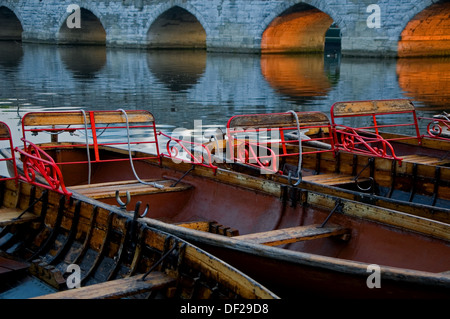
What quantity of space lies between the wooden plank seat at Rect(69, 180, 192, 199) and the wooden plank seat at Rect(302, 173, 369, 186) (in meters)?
1.61

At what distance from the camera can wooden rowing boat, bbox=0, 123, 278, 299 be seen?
420 centimetres

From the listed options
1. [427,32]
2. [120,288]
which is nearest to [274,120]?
[120,288]

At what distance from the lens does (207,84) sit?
21.2m

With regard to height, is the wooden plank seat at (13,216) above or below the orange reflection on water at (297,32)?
below

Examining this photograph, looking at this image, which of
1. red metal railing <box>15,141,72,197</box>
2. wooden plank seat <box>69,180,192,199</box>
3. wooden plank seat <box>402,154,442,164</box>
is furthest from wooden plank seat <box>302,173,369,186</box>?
red metal railing <box>15,141,72,197</box>

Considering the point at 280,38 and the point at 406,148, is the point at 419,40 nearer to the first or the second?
the point at 280,38

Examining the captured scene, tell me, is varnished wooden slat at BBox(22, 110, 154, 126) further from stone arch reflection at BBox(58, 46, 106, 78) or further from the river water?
stone arch reflection at BBox(58, 46, 106, 78)

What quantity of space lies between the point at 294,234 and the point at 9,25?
48.5 m

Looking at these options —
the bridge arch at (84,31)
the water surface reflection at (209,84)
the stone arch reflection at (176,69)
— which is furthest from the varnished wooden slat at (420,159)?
the bridge arch at (84,31)

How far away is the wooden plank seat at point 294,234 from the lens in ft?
17.1

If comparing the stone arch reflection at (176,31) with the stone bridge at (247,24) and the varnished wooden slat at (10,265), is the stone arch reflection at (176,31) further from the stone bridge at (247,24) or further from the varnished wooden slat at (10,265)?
the varnished wooden slat at (10,265)

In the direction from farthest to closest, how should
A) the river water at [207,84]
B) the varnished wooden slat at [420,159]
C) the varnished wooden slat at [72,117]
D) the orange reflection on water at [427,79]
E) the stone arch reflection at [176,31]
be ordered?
the stone arch reflection at [176,31] → the orange reflection on water at [427,79] → the river water at [207,84] → the varnished wooden slat at [420,159] → the varnished wooden slat at [72,117]

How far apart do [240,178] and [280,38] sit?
99.0 feet

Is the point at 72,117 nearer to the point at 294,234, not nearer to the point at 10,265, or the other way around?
the point at 10,265
